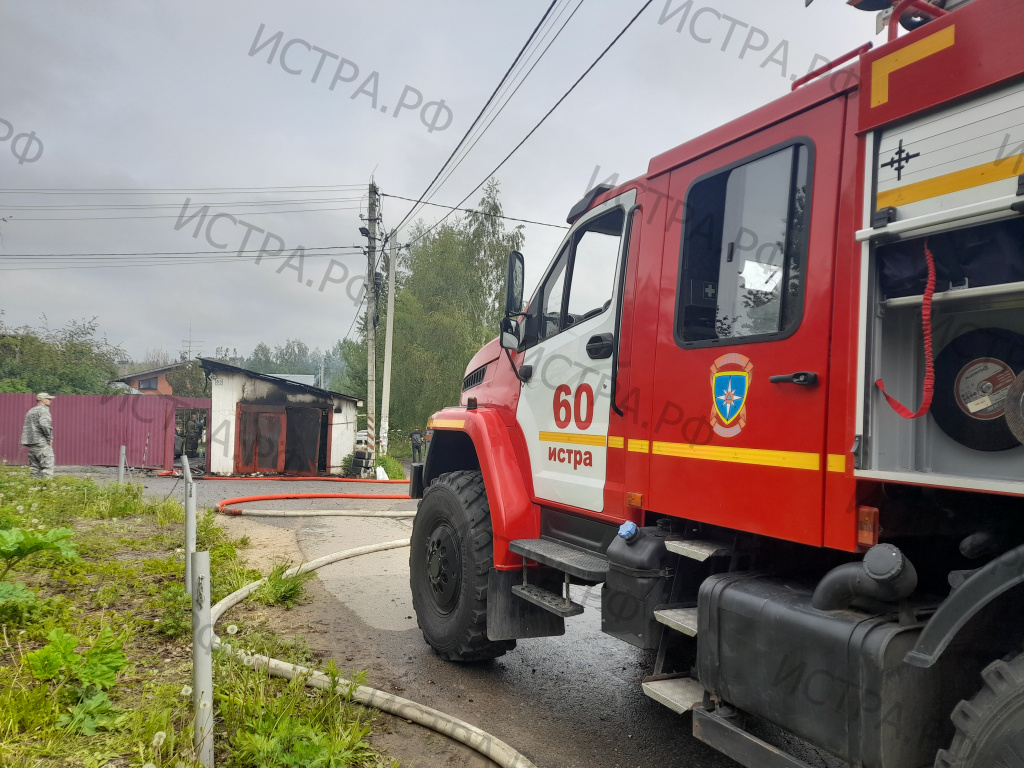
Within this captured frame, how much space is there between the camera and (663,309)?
3.28 meters

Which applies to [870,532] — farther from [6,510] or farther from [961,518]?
[6,510]

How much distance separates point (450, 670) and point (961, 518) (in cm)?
331

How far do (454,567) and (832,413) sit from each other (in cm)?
278

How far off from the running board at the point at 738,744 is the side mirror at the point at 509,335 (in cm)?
246

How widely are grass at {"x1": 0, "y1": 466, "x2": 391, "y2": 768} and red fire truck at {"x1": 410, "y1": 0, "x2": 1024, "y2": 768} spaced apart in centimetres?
134

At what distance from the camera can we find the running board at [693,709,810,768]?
2.32m

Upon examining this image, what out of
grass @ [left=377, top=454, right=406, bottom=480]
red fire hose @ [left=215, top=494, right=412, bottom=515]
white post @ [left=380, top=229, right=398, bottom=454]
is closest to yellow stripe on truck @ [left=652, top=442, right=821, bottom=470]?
red fire hose @ [left=215, top=494, right=412, bottom=515]

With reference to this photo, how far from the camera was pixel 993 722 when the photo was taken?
1823 mm

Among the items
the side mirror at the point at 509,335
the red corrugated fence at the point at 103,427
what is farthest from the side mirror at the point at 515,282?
the red corrugated fence at the point at 103,427

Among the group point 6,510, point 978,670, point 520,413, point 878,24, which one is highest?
point 878,24

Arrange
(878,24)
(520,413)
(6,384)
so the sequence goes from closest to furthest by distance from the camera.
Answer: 1. (878,24)
2. (520,413)
3. (6,384)

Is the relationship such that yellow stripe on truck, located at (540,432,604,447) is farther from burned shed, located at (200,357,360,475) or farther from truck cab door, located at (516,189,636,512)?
burned shed, located at (200,357,360,475)

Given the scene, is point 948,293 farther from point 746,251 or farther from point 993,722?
point 993,722

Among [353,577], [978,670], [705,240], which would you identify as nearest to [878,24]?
[705,240]
